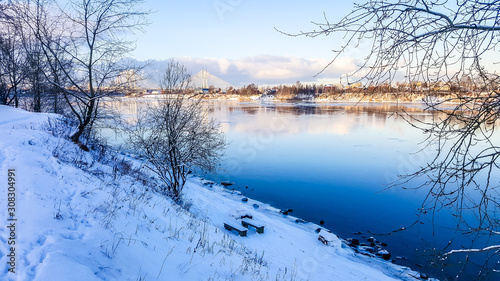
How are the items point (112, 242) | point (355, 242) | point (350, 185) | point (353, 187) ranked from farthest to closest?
point (350, 185) → point (353, 187) → point (355, 242) → point (112, 242)

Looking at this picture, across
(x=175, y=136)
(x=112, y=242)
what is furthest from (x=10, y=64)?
(x=112, y=242)

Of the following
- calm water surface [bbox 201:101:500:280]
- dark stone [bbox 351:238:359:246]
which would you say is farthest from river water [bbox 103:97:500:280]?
dark stone [bbox 351:238:359:246]

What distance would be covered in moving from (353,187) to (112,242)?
14167 mm

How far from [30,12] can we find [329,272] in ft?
43.1

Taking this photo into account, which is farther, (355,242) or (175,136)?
(175,136)

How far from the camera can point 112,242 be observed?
13.4 feet

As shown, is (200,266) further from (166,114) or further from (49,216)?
(166,114)

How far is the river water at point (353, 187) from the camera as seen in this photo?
9.80 metres

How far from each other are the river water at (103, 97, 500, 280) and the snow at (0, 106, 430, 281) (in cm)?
199

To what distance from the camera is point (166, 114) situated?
36.5ft

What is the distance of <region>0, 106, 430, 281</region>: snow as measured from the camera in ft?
10.9

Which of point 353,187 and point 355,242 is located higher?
point 353,187

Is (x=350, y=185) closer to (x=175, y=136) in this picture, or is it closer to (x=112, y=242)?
(x=175, y=136)

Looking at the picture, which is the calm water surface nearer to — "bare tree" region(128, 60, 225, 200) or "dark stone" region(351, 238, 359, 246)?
"dark stone" region(351, 238, 359, 246)
